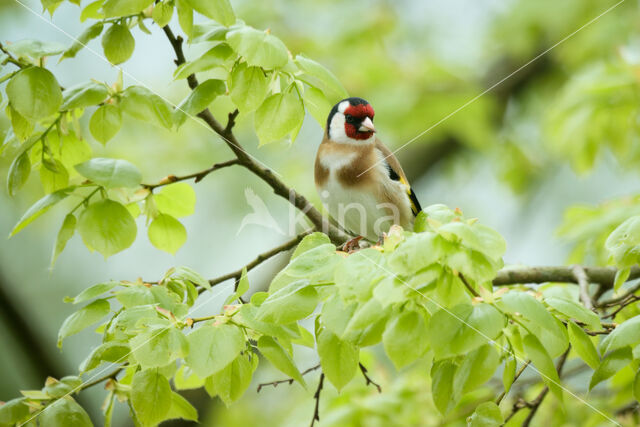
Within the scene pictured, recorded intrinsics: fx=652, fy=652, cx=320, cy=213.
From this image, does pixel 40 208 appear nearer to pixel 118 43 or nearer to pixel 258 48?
pixel 118 43

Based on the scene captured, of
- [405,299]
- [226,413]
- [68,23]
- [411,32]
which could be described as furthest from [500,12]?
[405,299]

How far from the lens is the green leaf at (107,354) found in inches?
38.6

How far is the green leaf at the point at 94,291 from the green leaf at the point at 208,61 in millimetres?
361

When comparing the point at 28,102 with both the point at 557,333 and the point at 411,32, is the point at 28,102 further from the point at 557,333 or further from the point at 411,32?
the point at 411,32

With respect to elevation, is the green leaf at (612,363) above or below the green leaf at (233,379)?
below

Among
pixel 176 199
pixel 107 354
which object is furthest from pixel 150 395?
pixel 176 199

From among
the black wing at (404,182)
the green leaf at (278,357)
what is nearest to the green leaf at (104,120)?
the green leaf at (278,357)

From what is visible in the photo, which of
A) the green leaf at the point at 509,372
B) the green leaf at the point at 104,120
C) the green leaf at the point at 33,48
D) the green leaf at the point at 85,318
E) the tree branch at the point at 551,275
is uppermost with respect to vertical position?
the green leaf at the point at 33,48

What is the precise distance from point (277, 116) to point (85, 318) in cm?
46

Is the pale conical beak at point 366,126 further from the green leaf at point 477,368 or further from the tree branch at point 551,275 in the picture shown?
the green leaf at point 477,368

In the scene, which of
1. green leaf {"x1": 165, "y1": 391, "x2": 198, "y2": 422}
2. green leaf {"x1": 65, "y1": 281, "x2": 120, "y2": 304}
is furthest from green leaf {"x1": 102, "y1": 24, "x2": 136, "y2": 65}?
green leaf {"x1": 165, "y1": 391, "x2": 198, "y2": 422}

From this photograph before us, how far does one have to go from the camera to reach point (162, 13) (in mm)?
1100

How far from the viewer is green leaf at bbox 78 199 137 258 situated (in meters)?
1.09

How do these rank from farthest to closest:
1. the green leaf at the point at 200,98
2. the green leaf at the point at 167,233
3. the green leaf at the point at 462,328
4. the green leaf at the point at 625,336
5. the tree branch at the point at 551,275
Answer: the tree branch at the point at 551,275 < the green leaf at the point at 167,233 < the green leaf at the point at 200,98 < the green leaf at the point at 625,336 < the green leaf at the point at 462,328
